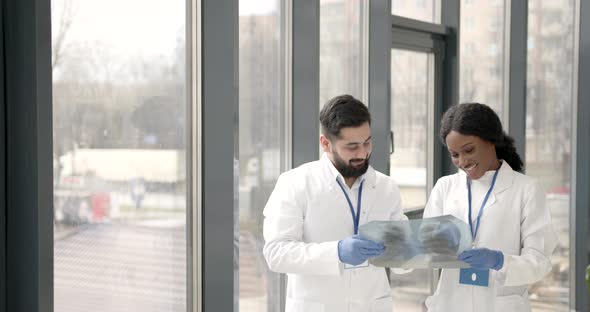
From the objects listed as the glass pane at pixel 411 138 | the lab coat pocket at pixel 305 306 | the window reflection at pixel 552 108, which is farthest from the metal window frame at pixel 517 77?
the lab coat pocket at pixel 305 306

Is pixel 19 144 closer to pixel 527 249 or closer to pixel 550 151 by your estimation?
pixel 527 249

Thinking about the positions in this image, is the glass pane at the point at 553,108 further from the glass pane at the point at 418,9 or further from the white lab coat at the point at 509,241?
the white lab coat at the point at 509,241

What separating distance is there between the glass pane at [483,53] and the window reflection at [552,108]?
0.28 meters

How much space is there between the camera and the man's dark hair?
2340 mm

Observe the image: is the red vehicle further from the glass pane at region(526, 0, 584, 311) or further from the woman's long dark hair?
the glass pane at region(526, 0, 584, 311)

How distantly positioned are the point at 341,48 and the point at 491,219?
1.28m

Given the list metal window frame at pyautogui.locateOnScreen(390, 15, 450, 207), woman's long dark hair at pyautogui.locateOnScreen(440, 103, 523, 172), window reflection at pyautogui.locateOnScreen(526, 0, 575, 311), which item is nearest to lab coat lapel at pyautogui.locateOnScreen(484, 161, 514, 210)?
woman's long dark hair at pyautogui.locateOnScreen(440, 103, 523, 172)

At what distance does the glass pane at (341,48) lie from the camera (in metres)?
3.35

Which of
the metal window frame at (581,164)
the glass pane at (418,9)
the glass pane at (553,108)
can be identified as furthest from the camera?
the glass pane at (553,108)

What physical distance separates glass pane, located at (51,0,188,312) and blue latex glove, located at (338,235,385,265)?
0.66 meters

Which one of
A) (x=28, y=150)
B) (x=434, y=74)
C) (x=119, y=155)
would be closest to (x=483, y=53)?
(x=434, y=74)

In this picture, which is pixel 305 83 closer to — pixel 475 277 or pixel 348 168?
pixel 348 168

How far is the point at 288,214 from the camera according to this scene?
7.63ft

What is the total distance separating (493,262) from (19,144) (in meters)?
1.56
